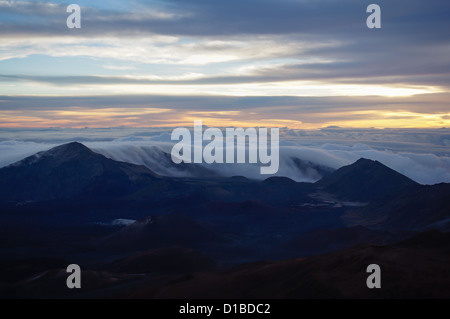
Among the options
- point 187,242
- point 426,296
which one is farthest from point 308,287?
point 187,242

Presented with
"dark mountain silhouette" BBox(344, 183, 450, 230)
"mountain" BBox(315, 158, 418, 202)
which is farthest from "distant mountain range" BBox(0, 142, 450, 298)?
"mountain" BBox(315, 158, 418, 202)

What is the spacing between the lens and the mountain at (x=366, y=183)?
142500 millimetres

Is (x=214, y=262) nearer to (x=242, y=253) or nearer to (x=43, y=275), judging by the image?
(x=242, y=253)

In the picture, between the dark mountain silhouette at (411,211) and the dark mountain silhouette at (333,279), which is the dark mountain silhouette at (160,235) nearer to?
the dark mountain silhouette at (411,211)

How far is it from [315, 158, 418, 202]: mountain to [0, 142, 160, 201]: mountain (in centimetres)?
5466

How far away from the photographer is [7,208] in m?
127

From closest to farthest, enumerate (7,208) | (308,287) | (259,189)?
(308,287)
(7,208)
(259,189)

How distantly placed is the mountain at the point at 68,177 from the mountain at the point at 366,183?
5466 cm

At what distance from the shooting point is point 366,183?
150 m

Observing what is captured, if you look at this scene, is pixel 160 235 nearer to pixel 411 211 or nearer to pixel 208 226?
pixel 208 226

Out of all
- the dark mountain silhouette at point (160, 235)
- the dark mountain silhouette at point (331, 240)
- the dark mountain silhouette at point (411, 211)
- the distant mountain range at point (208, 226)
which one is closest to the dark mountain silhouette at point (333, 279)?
the distant mountain range at point (208, 226)

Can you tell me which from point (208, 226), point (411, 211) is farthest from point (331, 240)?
point (411, 211)

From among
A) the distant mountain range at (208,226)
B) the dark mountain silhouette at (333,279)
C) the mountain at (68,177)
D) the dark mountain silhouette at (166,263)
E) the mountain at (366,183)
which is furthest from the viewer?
the mountain at (68,177)
